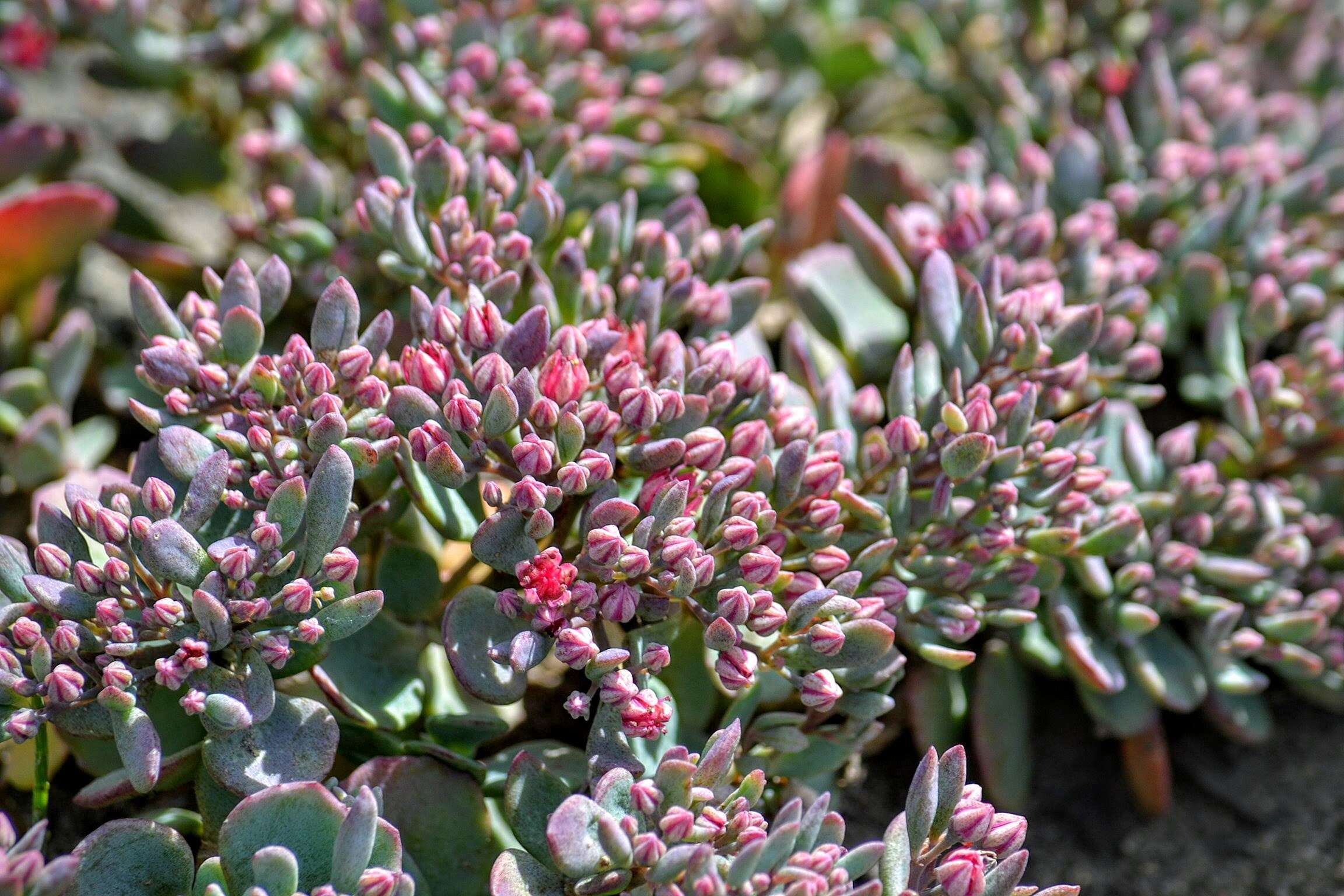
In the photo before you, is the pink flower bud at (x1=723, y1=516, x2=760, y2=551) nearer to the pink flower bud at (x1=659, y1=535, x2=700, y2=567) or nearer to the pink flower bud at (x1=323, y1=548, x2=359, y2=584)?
the pink flower bud at (x1=659, y1=535, x2=700, y2=567)

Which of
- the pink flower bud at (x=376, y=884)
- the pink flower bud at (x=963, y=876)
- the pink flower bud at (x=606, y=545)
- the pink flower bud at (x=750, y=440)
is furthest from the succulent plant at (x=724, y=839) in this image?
the pink flower bud at (x=750, y=440)

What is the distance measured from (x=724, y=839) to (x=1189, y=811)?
0.98 m

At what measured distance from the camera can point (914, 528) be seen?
5.00 ft

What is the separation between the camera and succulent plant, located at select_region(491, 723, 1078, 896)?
3.82ft

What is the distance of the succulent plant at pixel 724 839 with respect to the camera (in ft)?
3.82

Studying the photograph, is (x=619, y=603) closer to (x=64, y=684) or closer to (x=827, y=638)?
(x=827, y=638)

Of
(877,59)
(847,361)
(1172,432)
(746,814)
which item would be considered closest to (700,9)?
(877,59)

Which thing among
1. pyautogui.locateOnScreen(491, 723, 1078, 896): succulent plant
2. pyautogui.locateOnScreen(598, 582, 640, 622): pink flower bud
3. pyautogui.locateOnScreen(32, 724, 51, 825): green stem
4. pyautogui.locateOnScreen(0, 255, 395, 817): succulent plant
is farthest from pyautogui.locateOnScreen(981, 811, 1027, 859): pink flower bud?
pyautogui.locateOnScreen(32, 724, 51, 825): green stem

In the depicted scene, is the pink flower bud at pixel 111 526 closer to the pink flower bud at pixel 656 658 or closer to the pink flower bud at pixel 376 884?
the pink flower bud at pixel 376 884

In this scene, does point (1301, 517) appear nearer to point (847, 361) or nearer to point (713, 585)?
point (847, 361)

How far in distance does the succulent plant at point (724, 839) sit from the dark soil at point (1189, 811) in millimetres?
502

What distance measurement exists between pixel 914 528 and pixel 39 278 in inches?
55.6

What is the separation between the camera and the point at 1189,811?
188 cm

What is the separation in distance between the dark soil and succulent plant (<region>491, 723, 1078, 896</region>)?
50cm
